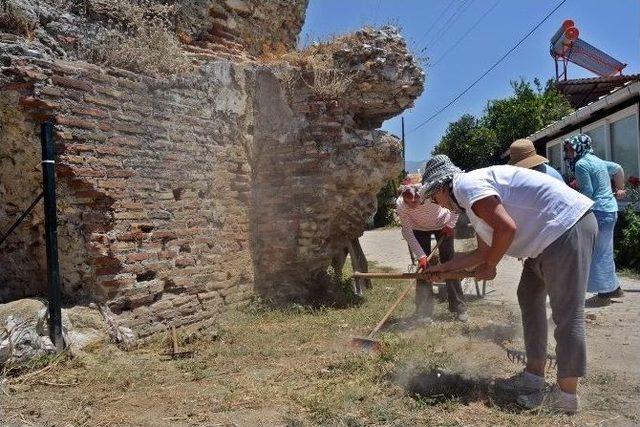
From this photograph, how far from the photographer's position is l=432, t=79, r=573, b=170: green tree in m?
19.8

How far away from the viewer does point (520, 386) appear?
3.70 meters

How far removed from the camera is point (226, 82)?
20.4 feet

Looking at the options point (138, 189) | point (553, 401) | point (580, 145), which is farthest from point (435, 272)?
point (580, 145)

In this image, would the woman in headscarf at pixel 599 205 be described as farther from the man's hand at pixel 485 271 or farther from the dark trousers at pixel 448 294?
the man's hand at pixel 485 271

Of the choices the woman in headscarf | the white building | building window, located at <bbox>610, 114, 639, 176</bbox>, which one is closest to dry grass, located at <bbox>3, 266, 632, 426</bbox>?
the woman in headscarf

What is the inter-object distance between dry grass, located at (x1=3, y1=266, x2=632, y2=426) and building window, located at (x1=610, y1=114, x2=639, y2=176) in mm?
7361

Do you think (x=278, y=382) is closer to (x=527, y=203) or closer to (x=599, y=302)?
(x=527, y=203)

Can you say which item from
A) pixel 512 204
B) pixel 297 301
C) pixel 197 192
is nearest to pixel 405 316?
pixel 297 301

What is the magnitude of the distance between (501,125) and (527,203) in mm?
19633

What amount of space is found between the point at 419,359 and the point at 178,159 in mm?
2990

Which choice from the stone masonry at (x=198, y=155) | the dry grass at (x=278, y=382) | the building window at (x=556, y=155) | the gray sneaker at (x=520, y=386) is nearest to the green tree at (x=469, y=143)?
the building window at (x=556, y=155)

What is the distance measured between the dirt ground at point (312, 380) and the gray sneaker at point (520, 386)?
92mm

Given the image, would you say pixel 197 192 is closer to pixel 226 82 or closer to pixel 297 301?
pixel 226 82

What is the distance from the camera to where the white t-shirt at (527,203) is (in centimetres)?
336
